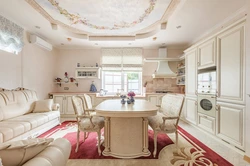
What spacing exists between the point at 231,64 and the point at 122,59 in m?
3.48

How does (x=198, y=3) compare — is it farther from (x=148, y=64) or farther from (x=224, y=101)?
(x=148, y=64)

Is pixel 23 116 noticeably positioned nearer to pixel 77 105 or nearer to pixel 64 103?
pixel 77 105

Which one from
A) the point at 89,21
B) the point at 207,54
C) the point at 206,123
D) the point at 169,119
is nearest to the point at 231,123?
the point at 206,123

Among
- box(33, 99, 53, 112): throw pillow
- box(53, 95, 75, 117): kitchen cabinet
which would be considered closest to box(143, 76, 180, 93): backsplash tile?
box(53, 95, 75, 117): kitchen cabinet

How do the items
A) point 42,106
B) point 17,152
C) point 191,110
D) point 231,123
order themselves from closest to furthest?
point 17,152 < point 231,123 < point 42,106 < point 191,110

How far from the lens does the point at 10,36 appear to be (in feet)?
9.99

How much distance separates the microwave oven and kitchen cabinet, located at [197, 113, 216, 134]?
0.58 meters

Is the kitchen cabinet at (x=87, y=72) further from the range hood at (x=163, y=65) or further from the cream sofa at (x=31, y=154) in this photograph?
the cream sofa at (x=31, y=154)

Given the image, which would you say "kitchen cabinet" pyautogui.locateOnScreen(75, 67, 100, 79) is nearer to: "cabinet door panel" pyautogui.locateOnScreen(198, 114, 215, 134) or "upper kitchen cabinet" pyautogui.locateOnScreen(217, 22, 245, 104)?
"cabinet door panel" pyautogui.locateOnScreen(198, 114, 215, 134)

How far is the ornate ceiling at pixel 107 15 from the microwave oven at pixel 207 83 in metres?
1.57

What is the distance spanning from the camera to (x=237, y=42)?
7.50 feet

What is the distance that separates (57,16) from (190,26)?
10.4ft

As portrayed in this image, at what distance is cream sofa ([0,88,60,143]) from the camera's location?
2.20 metres

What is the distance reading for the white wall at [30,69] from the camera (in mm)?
3019
